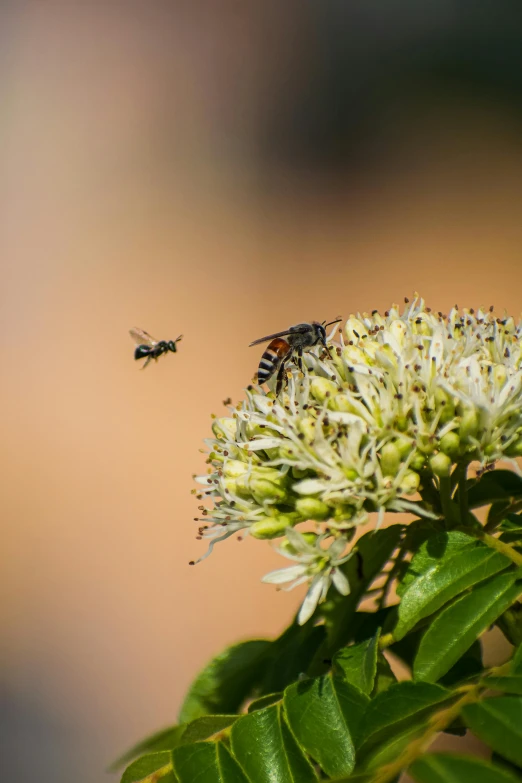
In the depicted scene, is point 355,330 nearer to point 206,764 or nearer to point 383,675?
point 383,675

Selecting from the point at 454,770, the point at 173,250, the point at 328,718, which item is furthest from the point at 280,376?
the point at 173,250

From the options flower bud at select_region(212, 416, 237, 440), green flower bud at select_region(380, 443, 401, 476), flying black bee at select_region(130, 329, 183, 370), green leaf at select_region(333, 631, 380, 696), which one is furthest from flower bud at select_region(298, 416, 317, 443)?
flying black bee at select_region(130, 329, 183, 370)

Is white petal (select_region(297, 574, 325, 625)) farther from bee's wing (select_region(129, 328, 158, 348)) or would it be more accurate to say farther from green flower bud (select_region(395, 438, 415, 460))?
bee's wing (select_region(129, 328, 158, 348))

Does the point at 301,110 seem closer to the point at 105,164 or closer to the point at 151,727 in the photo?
the point at 105,164

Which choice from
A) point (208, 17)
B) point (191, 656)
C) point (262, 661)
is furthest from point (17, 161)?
point (262, 661)

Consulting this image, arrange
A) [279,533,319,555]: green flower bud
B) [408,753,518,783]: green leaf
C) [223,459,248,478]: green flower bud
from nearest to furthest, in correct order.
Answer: [408,753,518,783]: green leaf, [279,533,319,555]: green flower bud, [223,459,248,478]: green flower bud
